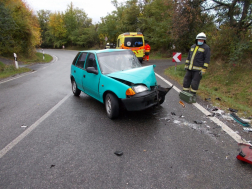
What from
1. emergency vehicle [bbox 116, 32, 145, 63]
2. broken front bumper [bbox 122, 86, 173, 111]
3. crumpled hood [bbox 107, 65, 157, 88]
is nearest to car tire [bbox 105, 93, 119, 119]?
broken front bumper [bbox 122, 86, 173, 111]

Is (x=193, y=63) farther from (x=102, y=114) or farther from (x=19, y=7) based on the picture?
(x=19, y=7)

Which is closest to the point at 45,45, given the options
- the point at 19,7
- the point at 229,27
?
the point at 19,7

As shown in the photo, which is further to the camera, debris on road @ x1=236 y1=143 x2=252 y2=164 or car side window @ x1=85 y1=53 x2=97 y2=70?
car side window @ x1=85 y1=53 x2=97 y2=70

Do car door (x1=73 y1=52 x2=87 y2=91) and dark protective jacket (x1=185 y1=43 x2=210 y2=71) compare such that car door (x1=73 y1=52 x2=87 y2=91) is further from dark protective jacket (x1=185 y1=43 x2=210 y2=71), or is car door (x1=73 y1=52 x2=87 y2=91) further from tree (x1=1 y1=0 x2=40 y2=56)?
tree (x1=1 y1=0 x2=40 y2=56)

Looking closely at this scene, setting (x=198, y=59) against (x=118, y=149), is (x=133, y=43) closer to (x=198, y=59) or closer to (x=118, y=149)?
(x=198, y=59)

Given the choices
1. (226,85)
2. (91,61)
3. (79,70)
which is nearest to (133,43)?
(226,85)

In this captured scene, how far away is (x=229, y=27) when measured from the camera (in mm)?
10516

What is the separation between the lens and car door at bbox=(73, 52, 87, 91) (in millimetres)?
5457

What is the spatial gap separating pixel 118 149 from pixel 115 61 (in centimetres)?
257

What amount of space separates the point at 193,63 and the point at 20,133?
5.16 metres

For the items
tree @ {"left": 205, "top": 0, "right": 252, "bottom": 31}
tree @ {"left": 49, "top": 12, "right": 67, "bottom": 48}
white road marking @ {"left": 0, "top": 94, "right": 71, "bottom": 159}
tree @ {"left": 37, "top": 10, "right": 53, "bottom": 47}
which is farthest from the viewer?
tree @ {"left": 37, "top": 10, "right": 53, "bottom": 47}

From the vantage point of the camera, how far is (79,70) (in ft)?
18.4

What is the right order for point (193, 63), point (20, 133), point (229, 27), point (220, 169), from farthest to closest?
point (229, 27), point (193, 63), point (20, 133), point (220, 169)

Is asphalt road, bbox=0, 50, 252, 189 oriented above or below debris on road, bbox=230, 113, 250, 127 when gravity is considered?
below
